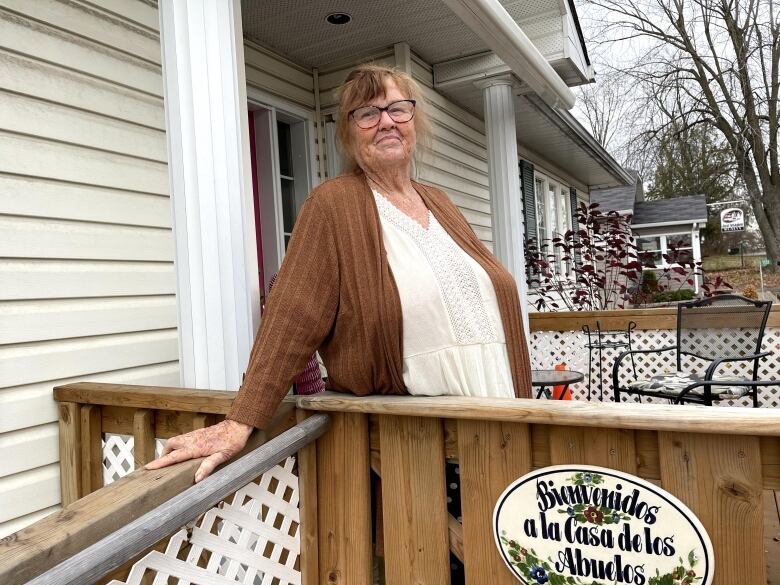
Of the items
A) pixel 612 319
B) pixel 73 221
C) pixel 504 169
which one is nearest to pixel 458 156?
pixel 504 169

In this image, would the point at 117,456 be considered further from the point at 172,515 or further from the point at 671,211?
the point at 671,211

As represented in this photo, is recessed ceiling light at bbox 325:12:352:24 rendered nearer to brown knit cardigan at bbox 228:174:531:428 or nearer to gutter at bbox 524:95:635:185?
gutter at bbox 524:95:635:185

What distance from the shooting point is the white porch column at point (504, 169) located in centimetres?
519

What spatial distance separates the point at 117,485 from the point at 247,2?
11.1 feet

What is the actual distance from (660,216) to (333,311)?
22736 mm

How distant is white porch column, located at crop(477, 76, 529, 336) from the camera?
519 cm

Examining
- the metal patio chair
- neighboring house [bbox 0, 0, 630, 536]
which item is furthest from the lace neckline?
the metal patio chair

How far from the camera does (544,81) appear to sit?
4914 millimetres

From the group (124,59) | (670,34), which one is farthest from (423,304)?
(670,34)

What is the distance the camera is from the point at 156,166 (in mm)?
2998

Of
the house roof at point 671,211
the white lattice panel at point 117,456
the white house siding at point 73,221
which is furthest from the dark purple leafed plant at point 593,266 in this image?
the house roof at point 671,211

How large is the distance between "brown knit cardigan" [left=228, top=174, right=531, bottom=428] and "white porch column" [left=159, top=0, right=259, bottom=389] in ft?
1.55

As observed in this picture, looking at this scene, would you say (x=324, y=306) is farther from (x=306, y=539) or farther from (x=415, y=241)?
(x=306, y=539)

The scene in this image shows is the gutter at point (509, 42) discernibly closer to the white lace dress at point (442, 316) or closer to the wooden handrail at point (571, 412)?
the white lace dress at point (442, 316)
